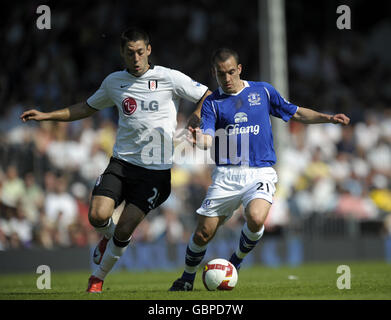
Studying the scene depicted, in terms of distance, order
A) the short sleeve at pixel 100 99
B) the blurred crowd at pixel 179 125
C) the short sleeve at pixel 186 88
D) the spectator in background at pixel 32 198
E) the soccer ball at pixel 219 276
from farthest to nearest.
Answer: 1. the blurred crowd at pixel 179 125
2. the spectator in background at pixel 32 198
3. the short sleeve at pixel 100 99
4. the short sleeve at pixel 186 88
5. the soccer ball at pixel 219 276

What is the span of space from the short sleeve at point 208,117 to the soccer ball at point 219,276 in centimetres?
155

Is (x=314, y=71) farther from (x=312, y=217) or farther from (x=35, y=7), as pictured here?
(x=35, y=7)

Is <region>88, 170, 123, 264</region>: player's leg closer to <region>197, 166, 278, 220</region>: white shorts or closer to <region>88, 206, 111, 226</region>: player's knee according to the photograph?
<region>88, 206, 111, 226</region>: player's knee

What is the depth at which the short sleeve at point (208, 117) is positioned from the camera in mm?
9141

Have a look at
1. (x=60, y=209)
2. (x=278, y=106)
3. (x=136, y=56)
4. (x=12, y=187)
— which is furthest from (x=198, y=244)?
(x=12, y=187)

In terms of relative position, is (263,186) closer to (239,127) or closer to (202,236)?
(239,127)

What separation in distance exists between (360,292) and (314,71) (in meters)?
15.3

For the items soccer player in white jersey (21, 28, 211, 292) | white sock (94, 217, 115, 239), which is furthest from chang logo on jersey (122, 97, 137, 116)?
white sock (94, 217, 115, 239)

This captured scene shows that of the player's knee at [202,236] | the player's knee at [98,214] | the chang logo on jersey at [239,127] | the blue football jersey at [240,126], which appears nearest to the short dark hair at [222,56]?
the blue football jersey at [240,126]

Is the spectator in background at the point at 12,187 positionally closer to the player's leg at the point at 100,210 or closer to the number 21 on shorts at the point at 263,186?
the player's leg at the point at 100,210

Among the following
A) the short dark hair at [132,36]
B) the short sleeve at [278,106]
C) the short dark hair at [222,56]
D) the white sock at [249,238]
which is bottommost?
the white sock at [249,238]

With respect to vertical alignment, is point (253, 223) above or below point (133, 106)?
below

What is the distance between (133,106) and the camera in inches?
369

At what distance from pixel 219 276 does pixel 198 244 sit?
0.46m
